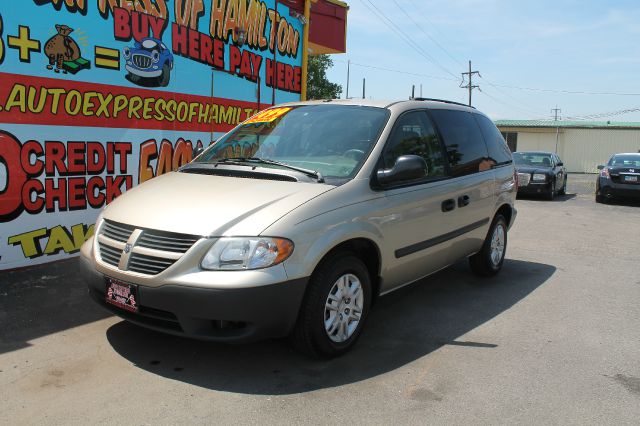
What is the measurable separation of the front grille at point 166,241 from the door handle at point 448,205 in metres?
2.38

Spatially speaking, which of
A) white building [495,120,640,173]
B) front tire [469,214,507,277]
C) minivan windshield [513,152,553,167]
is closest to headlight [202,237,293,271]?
front tire [469,214,507,277]

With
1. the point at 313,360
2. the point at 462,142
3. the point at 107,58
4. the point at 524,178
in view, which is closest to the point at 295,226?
the point at 313,360

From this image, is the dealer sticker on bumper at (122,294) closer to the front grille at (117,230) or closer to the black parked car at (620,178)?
the front grille at (117,230)

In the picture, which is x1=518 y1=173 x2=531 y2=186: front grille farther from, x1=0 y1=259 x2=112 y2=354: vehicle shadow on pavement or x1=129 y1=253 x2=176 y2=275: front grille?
x1=129 y1=253 x2=176 y2=275: front grille

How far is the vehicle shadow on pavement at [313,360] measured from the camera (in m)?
3.57

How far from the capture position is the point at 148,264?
345cm

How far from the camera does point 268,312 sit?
3.35 meters

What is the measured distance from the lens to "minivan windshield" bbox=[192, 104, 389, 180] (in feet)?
14.0

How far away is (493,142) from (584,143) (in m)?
40.5

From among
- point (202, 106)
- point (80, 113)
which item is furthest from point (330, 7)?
point (80, 113)

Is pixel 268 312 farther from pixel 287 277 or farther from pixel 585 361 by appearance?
pixel 585 361

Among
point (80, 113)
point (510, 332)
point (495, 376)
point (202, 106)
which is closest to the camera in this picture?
point (495, 376)

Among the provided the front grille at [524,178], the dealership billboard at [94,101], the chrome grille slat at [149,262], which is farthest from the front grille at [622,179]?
the chrome grille slat at [149,262]

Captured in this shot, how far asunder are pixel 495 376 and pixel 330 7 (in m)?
10.1
